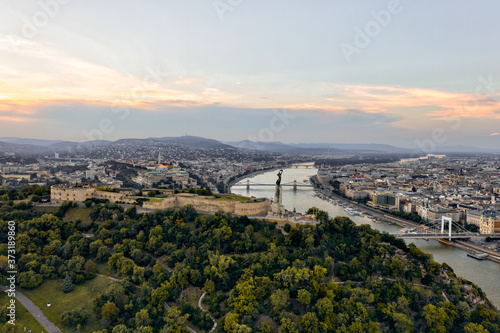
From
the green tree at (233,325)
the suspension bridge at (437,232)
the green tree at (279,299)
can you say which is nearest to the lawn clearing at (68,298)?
the green tree at (233,325)

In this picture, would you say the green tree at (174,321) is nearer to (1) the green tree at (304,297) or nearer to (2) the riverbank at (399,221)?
(1) the green tree at (304,297)

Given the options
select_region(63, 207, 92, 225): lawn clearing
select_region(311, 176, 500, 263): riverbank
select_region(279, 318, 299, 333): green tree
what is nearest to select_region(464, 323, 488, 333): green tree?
select_region(279, 318, 299, 333): green tree

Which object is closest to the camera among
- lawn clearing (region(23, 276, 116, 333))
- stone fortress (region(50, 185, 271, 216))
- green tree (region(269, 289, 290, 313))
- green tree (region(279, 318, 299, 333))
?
green tree (region(279, 318, 299, 333))

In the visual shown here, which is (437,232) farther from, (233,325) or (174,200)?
(233,325)

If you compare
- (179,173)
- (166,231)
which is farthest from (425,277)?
(179,173)

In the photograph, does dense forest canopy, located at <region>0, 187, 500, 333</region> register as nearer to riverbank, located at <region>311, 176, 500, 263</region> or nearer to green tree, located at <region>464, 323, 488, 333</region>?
green tree, located at <region>464, 323, 488, 333</region>

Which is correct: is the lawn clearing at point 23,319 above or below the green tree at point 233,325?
below
